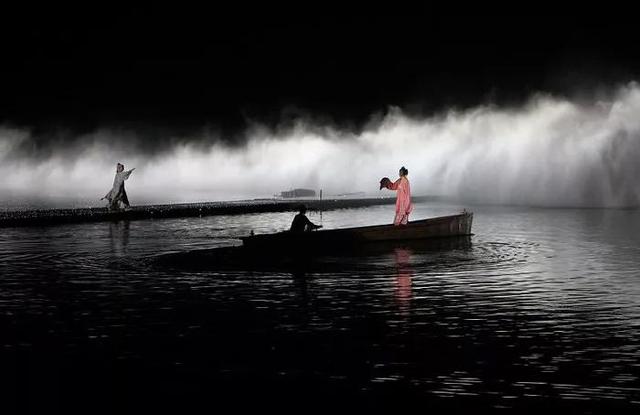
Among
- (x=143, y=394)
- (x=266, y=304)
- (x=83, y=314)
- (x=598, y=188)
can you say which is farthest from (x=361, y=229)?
(x=598, y=188)

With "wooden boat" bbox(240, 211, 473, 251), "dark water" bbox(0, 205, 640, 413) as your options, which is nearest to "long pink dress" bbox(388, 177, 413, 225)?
"wooden boat" bbox(240, 211, 473, 251)

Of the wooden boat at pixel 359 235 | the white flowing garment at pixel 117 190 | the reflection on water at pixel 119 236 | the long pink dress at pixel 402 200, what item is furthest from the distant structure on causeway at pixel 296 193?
the long pink dress at pixel 402 200

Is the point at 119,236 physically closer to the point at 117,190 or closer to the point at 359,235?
the point at 359,235

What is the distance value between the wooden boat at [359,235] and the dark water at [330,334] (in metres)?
1.86

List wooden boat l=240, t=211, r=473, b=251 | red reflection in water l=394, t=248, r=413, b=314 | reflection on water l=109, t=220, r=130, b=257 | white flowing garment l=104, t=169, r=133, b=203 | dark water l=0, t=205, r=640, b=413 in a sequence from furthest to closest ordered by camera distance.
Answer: white flowing garment l=104, t=169, r=133, b=203 → reflection on water l=109, t=220, r=130, b=257 → wooden boat l=240, t=211, r=473, b=251 → red reflection in water l=394, t=248, r=413, b=314 → dark water l=0, t=205, r=640, b=413

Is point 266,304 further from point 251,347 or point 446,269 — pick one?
point 446,269

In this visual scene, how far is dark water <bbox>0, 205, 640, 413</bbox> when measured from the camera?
10711 mm

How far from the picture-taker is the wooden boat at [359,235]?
28.1 m

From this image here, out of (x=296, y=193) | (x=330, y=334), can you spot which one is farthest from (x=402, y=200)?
(x=296, y=193)

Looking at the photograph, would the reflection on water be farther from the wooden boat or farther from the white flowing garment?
the wooden boat

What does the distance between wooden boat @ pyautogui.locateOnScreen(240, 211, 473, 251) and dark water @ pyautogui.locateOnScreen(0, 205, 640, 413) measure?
1.86 metres

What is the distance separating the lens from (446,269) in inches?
942

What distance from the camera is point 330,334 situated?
14.6 meters

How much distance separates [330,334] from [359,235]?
50.2ft
